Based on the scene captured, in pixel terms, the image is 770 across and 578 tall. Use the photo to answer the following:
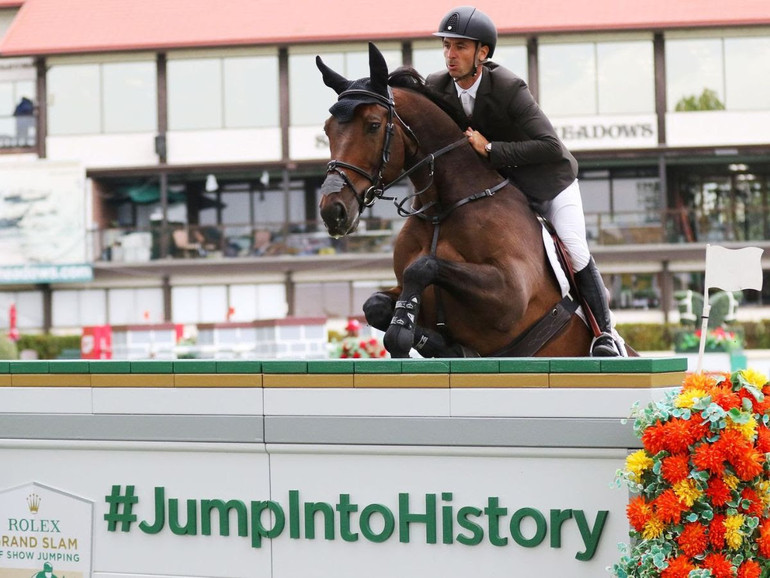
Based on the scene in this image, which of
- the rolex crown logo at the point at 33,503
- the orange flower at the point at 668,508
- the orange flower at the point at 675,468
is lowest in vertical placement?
the rolex crown logo at the point at 33,503

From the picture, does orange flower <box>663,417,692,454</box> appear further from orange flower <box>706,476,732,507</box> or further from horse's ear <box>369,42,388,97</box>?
horse's ear <box>369,42,388,97</box>

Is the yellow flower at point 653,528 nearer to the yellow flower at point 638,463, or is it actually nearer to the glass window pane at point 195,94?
the yellow flower at point 638,463

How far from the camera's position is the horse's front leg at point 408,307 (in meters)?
4.18

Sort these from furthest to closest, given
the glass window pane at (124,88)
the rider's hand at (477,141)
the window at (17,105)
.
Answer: the window at (17,105) < the glass window pane at (124,88) < the rider's hand at (477,141)

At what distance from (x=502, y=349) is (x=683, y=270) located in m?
31.8

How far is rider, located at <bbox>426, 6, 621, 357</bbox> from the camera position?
15.0 feet

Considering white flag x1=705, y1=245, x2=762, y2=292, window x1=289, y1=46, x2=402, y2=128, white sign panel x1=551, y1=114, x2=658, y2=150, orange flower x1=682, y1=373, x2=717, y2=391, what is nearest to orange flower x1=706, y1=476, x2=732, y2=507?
orange flower x1=682, y1=373, x2=717, y2=391

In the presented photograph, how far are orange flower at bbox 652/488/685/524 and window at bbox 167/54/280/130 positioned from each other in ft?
113

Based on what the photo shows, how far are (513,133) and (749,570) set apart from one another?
2491 millimetres

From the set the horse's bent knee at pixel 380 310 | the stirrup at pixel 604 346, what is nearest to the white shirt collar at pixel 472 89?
the horse's bent knee at pixel 380 310

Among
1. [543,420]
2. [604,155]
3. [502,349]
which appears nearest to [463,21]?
[502,349]

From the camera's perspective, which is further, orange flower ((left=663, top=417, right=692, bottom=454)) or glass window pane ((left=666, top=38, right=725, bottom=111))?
glass window pane ((left=666, top=38, right=725, bottom=111))

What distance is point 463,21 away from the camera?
14.9ft

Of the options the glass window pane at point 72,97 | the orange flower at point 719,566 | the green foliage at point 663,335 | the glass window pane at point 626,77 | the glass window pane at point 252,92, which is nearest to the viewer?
the orange flower at point 719,566
